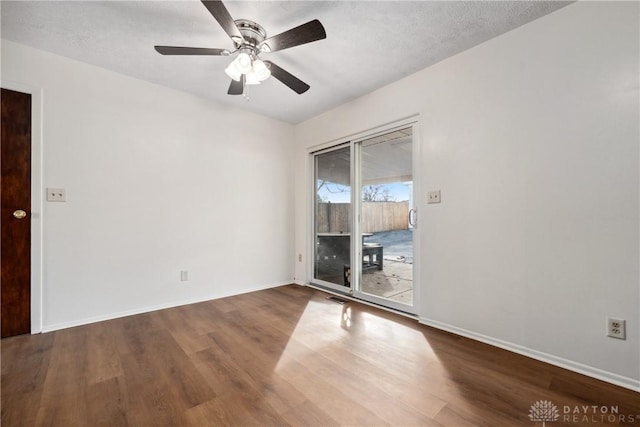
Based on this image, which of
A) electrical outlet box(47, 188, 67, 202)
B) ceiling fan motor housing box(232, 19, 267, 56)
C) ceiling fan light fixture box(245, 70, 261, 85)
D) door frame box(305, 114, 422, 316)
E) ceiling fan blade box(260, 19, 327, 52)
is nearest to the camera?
ceiling fan blade box(260, 19, 327, 52)

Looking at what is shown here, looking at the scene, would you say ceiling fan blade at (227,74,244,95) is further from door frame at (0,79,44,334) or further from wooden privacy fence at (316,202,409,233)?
wooden privacy fence at (316,202,409,233)

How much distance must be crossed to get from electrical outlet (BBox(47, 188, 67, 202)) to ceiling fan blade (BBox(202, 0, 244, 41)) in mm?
2135

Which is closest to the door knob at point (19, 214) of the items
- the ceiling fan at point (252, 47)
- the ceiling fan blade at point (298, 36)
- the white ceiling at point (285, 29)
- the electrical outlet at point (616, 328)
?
the white ceiling at point (285, 29)

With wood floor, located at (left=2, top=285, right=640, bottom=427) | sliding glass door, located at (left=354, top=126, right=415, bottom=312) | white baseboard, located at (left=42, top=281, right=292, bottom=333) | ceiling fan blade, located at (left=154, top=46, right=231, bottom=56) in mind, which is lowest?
wood floor, located at (left=2, top=285, right=640, bottom=427)

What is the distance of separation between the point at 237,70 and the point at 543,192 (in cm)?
244

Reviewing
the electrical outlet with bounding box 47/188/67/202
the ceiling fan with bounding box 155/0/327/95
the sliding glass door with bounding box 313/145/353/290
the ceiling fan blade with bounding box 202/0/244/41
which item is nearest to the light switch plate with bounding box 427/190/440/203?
the sliding glass door with bounding box 313/145/353/290

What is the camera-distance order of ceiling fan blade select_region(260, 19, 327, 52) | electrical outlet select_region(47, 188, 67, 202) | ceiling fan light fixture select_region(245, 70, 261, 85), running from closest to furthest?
Result: ceiling fan blade select_region(260, 19, 327, 52), ceiling fan light fixture select_region(245, 70, 261, 85), electrical outlet select_region(47, 188, 67, 202)

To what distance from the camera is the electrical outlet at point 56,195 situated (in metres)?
2.38

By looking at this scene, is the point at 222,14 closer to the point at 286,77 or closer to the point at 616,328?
the point at 286,77

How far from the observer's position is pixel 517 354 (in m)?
2.00

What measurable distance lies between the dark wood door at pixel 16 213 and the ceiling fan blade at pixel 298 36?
Answer: 227 centimetres

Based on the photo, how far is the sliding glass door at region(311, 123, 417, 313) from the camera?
113 inches

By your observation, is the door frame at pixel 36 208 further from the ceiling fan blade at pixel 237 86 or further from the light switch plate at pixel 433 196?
the light switch plate at pixel 433 196

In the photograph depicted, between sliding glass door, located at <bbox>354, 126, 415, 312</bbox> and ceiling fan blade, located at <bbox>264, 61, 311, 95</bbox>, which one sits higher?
ceiling fan blade, located at <bbox>264, 61, 311, 95</bbox>
